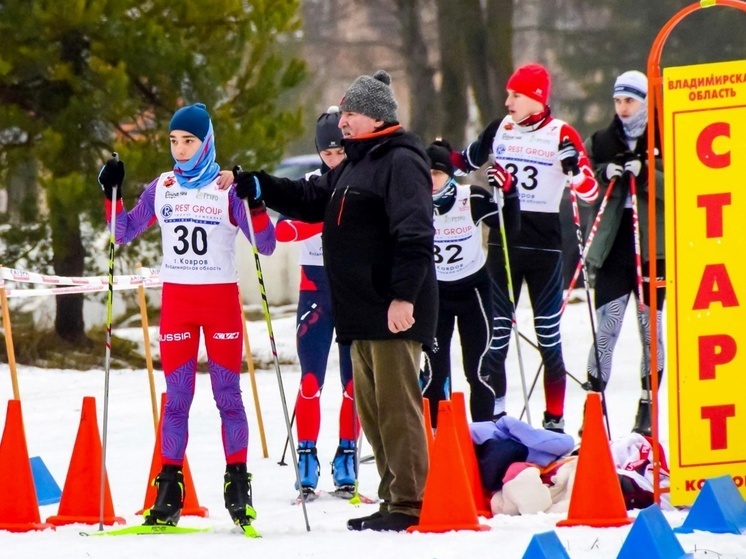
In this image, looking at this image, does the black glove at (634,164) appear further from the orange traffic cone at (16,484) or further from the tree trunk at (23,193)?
the tree trunk at (23,193)

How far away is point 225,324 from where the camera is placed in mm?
5969

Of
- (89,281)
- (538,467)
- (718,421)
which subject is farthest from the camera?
(89,281)

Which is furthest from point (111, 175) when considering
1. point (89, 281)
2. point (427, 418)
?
point (89, 281)

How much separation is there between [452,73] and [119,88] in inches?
292

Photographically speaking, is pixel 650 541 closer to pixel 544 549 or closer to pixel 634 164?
pixel 544 549

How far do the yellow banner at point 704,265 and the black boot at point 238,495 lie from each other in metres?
1.70

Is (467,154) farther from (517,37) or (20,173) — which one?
(517,37)

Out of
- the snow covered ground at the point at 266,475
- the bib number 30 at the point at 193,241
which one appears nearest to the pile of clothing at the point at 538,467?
the snow covered ground at the point at 266,475

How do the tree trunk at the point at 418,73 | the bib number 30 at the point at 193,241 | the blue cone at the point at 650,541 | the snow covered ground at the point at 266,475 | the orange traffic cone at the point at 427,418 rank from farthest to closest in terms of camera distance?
1. the tree trunk at the point at 418,73
2. the orange traffic cone at the point at 427,418
3. the bib number 30 at the point at 193,241
4. the snow covered ground at the point at 266,475
5. the blue cone at the point at 650,541

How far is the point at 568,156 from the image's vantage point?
26.4ft

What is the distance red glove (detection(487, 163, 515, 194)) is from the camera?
786cm

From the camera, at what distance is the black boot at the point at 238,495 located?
5848mm

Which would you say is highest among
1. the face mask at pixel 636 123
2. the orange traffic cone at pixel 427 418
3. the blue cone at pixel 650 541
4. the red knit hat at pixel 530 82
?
the red knit hat at pixel 530 82

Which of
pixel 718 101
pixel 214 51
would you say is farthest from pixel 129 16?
pixel 718 101
